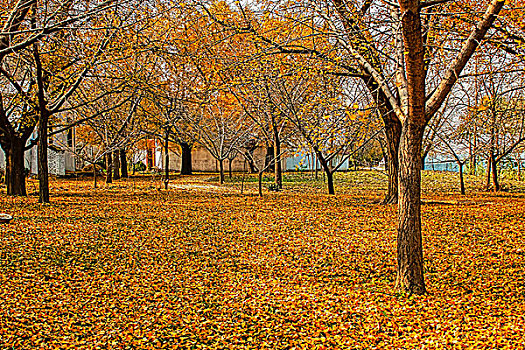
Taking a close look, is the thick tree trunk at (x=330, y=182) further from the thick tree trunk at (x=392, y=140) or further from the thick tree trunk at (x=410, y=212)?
the thick tree trunk at (x=410, y=212)

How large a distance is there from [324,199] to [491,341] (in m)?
9.77

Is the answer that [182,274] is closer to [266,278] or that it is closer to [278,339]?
[266,278]

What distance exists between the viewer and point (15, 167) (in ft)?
43.1

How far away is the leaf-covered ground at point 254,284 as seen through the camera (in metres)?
3.71

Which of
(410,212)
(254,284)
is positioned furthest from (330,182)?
(410,212)

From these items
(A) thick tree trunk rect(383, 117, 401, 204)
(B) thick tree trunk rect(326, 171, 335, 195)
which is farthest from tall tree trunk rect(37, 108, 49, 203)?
(A) thick tree trunk rect(383, 117, 401, 204)

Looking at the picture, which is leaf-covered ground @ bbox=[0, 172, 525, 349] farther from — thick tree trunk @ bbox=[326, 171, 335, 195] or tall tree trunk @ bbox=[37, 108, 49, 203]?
thick tree trunk @ bbox=[326, 171, 335, 195]

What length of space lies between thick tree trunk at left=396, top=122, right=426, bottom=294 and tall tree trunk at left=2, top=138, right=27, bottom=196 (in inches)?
463

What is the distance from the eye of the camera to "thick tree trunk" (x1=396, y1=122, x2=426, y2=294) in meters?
4.50

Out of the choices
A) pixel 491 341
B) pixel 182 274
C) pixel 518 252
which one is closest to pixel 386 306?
pixel 491 341

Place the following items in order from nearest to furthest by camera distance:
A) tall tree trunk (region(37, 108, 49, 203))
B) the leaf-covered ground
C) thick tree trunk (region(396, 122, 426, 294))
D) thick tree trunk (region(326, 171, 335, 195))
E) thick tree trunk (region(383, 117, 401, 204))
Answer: the leaf-covered ground < thick tree trunk (region(396, 122, 426, 294)) < thick tree trunk (region(383, 117, 401, 204)) < tall tree trunk (region(37, 108, 49, 203)) < thick tree trunk (region(326, 171, 335, 195))

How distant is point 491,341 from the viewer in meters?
3.51

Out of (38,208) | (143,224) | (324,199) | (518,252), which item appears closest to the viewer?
(518,252)

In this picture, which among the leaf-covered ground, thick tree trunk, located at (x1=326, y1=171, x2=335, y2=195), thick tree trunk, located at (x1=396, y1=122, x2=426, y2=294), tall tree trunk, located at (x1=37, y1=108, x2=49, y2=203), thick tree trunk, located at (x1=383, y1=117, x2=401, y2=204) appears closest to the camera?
the leaf-covered ground
